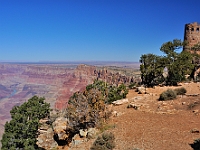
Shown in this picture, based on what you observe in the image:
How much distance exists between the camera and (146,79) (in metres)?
31.6

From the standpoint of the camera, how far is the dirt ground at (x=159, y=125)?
33.9 feet

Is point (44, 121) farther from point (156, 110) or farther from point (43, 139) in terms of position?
point (156, 110)

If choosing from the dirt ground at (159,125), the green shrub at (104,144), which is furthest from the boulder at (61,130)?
→ the green shrub at (104,144)

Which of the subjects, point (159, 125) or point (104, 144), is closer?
point (104, 144)

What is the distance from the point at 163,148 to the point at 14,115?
17194mm

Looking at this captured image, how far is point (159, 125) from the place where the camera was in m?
12.8

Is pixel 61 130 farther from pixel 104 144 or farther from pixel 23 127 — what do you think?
pixel 23 127

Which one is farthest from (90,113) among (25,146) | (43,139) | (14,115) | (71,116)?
(14,115)

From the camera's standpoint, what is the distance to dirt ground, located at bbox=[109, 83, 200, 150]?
10.3 m

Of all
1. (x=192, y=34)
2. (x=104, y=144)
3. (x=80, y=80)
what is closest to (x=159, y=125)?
(x=104, y=144)

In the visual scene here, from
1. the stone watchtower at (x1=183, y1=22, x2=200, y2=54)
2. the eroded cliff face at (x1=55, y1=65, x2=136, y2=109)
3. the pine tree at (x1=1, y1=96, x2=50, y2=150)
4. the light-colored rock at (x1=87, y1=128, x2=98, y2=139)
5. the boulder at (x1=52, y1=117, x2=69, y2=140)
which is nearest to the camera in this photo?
the light-colored rock at (x1=87, y1=128, x2=98, y2=139)

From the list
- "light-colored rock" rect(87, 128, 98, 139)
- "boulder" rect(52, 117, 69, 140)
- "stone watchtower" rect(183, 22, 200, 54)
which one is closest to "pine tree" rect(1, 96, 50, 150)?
"boulder" rect(52, 117, 69, 140)

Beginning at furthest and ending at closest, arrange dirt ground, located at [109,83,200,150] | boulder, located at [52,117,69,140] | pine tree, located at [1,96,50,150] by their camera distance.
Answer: pine tree, located at [1,96,50,150], boulder, located at [52,117,69,140], dirt ground, located at [109,83,200,150]

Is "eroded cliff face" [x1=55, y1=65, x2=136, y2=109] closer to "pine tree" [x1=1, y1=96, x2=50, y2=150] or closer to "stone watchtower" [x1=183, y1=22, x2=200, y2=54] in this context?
"stone watchtower" [x1=183, y1=22, x2=200, y2=54]
